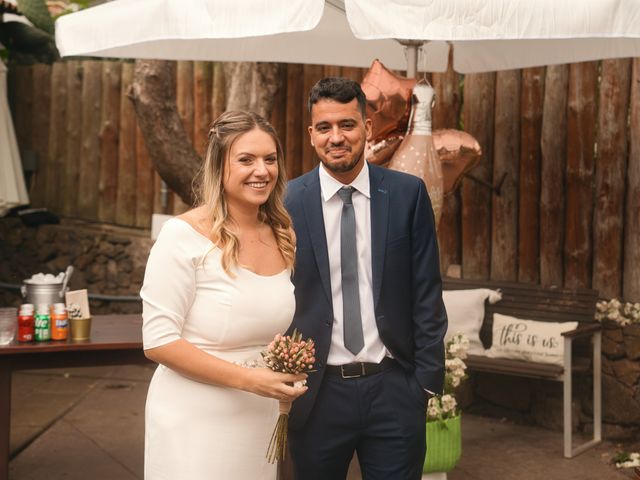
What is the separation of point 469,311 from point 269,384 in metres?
3.94

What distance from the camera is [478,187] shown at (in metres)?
6.79

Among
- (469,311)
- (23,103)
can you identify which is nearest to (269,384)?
(469,311)

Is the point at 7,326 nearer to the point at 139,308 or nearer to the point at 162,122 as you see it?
the point at 162,122

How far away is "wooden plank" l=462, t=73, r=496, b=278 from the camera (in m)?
6.77

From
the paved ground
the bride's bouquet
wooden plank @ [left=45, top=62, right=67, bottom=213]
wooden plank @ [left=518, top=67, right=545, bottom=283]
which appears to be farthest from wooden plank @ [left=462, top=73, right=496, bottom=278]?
wooden plank @ [left=45, top=62, right=67, bottom=213]

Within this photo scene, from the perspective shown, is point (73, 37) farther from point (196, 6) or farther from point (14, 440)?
point (14, 440)

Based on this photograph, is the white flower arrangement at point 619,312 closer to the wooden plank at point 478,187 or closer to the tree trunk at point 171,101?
the wooden plank at point 478,187

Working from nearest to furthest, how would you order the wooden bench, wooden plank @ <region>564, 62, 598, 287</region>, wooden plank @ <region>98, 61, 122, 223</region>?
the wooden bench
wooden plank @ <region>564, 62, 598, 287</region>
wooden plank @ <region>98, 61, 122, 223</region>

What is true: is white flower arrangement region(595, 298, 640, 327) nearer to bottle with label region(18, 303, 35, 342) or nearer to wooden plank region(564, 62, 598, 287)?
wooden plank region(564, 62, 598, 287)

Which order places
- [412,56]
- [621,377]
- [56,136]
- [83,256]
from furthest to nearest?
1. [56,136]
2. [83,256]
3. [621,377]
4. [412,56]

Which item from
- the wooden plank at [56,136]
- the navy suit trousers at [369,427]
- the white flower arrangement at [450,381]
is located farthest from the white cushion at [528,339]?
the wooden plank at [56,136]

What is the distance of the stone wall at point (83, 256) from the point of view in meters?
9.19

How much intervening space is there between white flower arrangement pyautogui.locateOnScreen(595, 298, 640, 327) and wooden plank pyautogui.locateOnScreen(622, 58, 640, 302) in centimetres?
7

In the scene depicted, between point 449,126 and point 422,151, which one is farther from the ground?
point 449,126
